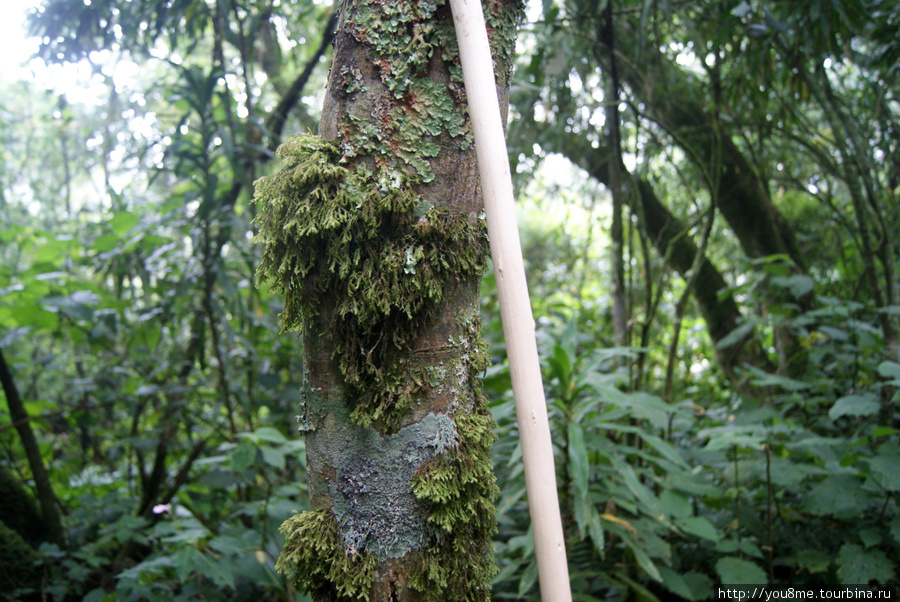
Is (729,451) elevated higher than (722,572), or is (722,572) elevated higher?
(729,451)

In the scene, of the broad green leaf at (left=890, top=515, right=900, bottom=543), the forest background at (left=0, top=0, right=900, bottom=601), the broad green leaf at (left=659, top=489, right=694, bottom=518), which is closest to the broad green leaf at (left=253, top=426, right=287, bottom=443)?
the forest background at (left=0, top=0, right=900, bottom=601)

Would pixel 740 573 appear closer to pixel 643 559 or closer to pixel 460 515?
pixel 643 559

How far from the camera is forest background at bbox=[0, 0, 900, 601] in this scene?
1.54 meters

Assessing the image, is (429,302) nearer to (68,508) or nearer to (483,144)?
(483,144)

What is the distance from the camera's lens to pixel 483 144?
0.72 m

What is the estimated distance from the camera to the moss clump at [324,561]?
730 millimetres

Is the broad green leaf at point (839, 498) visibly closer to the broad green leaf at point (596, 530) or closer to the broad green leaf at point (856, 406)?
the broad green leaf at point (856, 406)

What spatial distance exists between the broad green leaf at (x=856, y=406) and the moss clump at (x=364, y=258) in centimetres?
149

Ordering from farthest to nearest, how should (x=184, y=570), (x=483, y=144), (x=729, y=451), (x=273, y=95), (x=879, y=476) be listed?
(x=273, y=95) → (x=729, y=451) → (x=879, y=476) → (x=184, y=570) → (x=483, y=144)

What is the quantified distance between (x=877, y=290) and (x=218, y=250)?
10.1ft

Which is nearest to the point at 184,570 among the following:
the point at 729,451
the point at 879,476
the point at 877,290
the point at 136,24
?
the point at 729,451

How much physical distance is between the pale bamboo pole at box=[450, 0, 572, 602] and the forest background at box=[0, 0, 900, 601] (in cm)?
66

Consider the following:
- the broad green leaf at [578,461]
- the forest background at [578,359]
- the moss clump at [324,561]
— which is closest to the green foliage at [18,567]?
the forest background at [578,359]

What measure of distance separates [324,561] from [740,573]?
1311 millimetres
